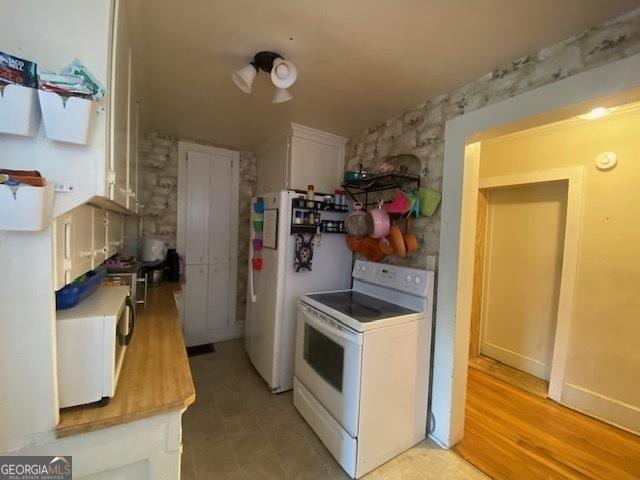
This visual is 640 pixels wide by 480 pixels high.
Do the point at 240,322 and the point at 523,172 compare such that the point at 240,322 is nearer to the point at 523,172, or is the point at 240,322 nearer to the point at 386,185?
the point at 386,185

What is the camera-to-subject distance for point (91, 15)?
784mm

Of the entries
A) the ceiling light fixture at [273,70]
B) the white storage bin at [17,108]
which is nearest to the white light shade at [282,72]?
the ceiling light fixture at [273,70]

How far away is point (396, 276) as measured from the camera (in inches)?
77.6

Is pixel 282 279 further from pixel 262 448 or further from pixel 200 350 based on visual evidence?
pixel 200 350

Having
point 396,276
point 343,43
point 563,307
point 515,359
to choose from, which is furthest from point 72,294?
point 515,359

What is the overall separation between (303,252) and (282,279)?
11.5 inches

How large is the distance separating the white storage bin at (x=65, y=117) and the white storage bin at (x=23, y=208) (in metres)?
0.15

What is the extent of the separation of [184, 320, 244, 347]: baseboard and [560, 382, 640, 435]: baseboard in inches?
132

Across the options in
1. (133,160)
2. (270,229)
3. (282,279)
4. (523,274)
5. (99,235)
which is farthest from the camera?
(523,274)

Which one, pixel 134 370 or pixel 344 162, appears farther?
pixel 344 162

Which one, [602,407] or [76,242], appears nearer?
[76,242]

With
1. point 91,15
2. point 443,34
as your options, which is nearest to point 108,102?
point 91,15

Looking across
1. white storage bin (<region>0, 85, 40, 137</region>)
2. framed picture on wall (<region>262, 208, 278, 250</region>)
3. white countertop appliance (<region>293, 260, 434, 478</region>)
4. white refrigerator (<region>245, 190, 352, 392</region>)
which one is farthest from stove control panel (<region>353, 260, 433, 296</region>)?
white storage bin (<region>0, 85, 40, 137</region>)

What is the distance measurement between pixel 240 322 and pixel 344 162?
2381 millimetres
